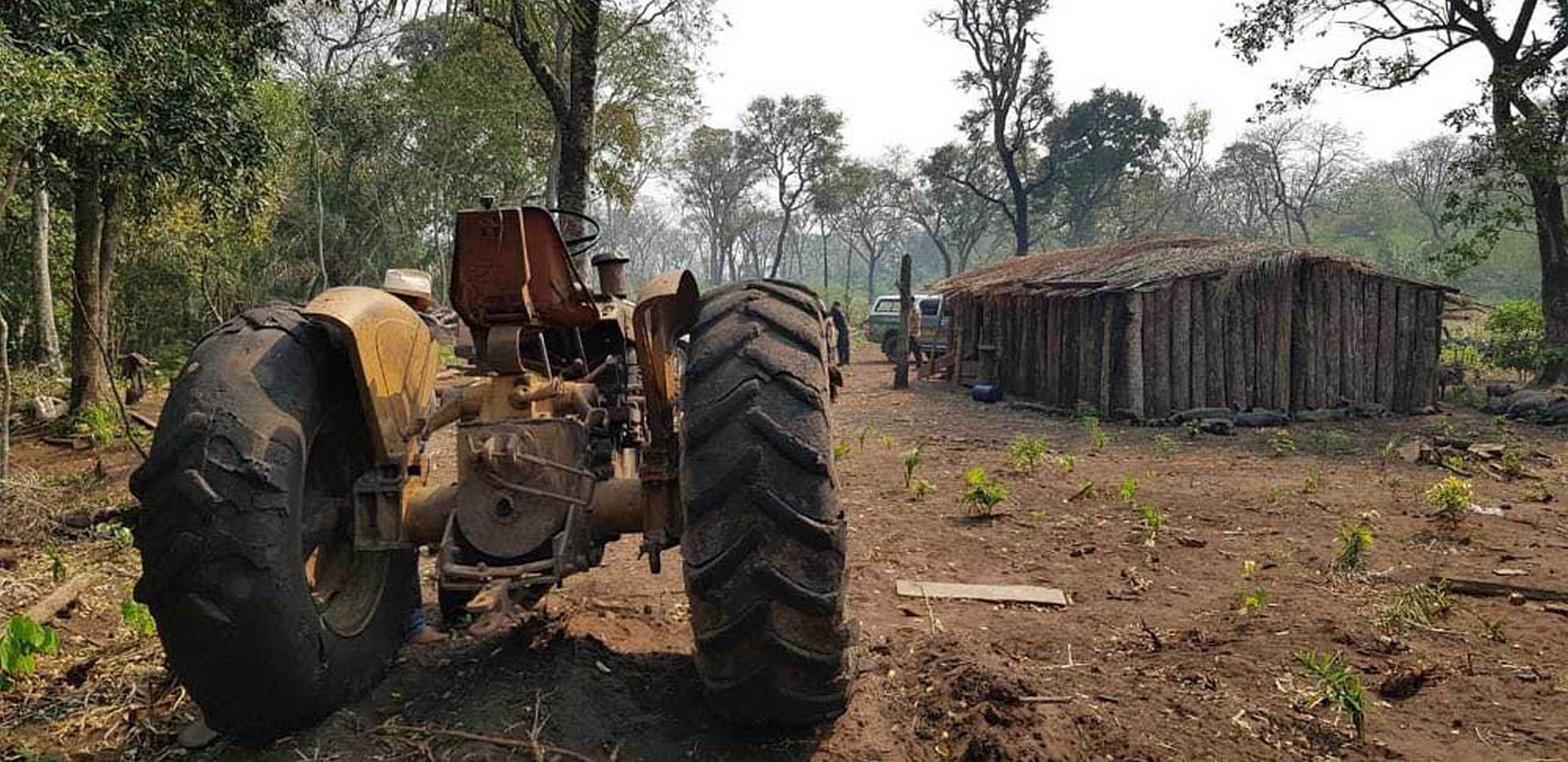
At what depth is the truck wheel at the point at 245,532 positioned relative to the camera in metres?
2.61

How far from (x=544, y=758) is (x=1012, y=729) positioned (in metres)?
1.56

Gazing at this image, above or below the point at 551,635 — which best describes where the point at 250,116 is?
above

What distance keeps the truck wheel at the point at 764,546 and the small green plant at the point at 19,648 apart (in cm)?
256

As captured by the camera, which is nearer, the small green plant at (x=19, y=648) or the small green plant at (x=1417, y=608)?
the small green plant at (x=19, y=648)

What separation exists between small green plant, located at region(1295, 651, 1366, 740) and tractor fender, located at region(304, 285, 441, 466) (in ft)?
11.3

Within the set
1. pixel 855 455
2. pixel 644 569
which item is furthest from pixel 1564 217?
pixel 644 569

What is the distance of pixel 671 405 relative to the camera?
328 centimetres

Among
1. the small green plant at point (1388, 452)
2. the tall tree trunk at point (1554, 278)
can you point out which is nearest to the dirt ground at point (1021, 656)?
the small green plant at point (1388, 452)

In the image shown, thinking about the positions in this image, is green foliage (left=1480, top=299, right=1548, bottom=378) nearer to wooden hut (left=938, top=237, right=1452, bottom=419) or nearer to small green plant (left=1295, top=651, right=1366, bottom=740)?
wooden hut (left=938, top=237, right=1452, bottom=419)

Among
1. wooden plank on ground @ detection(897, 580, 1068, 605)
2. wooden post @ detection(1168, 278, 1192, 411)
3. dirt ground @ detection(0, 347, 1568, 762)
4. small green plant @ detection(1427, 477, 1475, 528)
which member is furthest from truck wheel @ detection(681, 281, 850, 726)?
wooden post @ detection(1168, 278, 1192, 411)

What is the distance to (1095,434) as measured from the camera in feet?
38.1

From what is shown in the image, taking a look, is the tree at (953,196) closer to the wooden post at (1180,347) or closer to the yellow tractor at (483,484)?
the wooden post at (1180,347)

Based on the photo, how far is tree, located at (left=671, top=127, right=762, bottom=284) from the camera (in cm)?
5141

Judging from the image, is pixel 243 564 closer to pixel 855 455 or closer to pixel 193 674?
pixel 193 674
